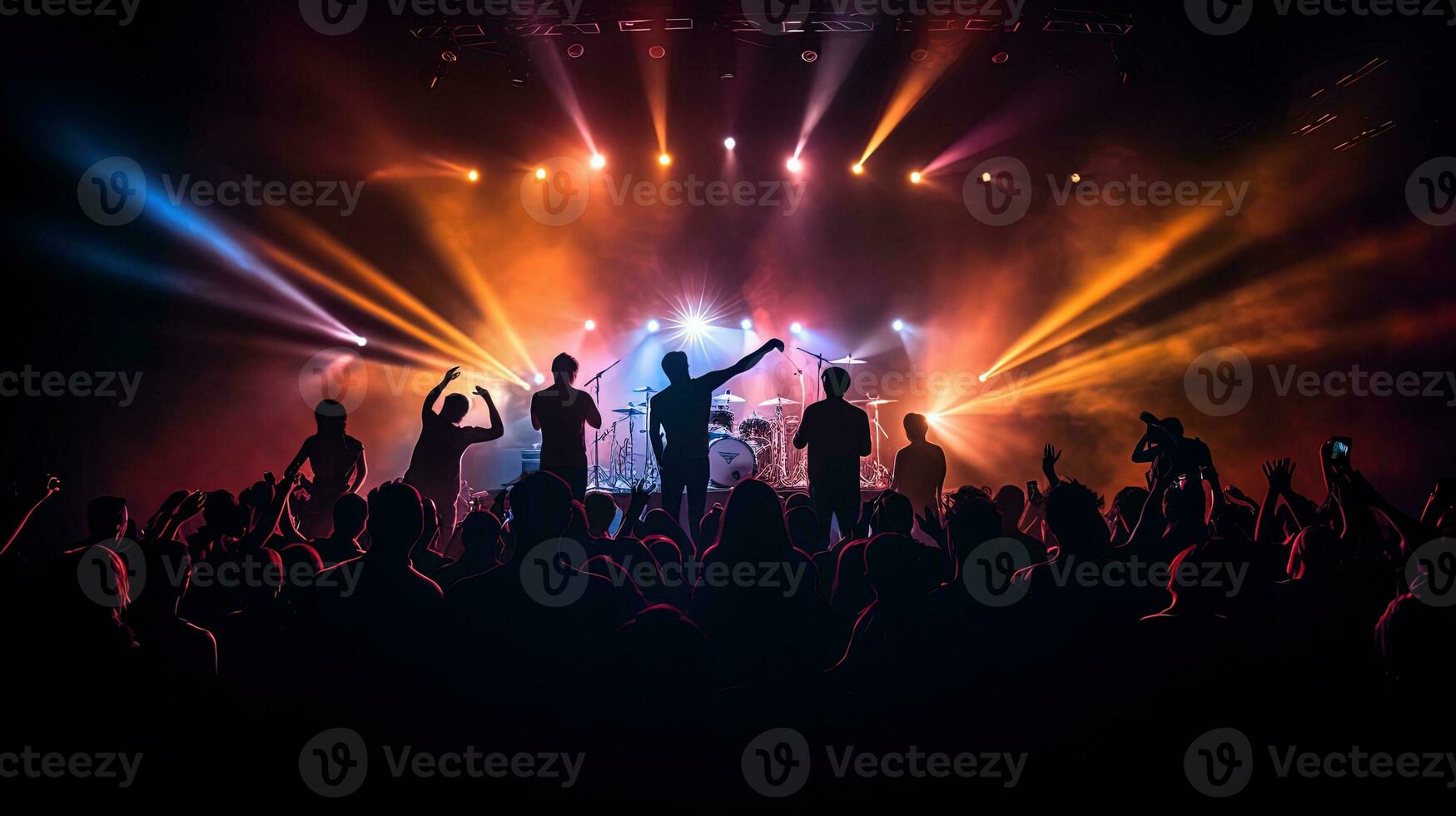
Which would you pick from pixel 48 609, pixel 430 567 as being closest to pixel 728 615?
pixel 430 567

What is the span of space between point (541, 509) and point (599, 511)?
1.61 meters

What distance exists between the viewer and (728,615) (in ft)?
7.86

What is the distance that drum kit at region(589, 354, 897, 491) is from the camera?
10.1 meters

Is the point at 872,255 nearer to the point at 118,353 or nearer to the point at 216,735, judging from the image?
the point at 118,353

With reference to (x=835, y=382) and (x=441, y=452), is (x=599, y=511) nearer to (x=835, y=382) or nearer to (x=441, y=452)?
(x=441, y=452)

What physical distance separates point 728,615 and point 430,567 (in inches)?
58.7

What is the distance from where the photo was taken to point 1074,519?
8.40 ft

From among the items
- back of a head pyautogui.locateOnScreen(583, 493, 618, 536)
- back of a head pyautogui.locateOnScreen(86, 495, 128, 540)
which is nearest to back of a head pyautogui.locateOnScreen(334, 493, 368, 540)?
back of a head pyautogui.locateOnScreen(86, 495, 128, 540)

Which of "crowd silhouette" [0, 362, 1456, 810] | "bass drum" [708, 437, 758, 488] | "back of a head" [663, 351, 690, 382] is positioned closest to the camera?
"crowd silhouette" [0, 362, 1456, 810]

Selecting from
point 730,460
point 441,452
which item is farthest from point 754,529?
point 730,460

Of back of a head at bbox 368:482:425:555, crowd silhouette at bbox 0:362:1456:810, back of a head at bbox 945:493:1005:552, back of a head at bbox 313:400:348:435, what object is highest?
back of a head at bbox 313:400:348:435

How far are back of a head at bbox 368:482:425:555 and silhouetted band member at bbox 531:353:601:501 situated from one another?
3217 millimetres

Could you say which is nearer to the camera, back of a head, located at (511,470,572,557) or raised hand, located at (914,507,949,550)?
back of a head, located at (511,470,572,557)

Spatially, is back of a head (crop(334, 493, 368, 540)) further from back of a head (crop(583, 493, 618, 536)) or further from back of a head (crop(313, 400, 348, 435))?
back of a head (crop(313, 400, 348, 435))
